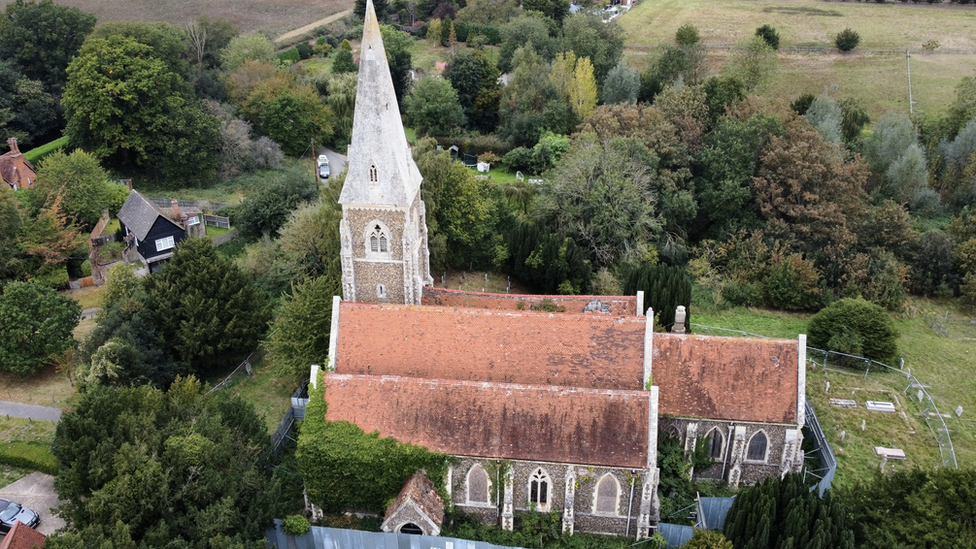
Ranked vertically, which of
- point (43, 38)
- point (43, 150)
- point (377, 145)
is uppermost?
point (43, 38)

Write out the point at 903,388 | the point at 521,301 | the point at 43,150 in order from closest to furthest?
the point at 521,301, the point at 903,388, the point at 43,150

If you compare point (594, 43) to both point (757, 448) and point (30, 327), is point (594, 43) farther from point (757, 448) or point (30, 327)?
point (30, 327)

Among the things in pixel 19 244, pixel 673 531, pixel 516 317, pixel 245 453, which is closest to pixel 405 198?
pixel 516 317

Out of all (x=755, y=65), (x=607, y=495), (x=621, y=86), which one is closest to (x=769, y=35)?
(x=755, y=65)

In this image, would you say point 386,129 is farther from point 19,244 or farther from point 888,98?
point 888,98

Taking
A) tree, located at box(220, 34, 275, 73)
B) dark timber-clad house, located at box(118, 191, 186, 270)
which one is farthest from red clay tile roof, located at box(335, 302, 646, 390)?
tree, located at box(220, 34, 275, 73)

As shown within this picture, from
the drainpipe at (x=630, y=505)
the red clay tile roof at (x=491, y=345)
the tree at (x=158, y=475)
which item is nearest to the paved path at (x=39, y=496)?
the tree at (x=158, y=475)
